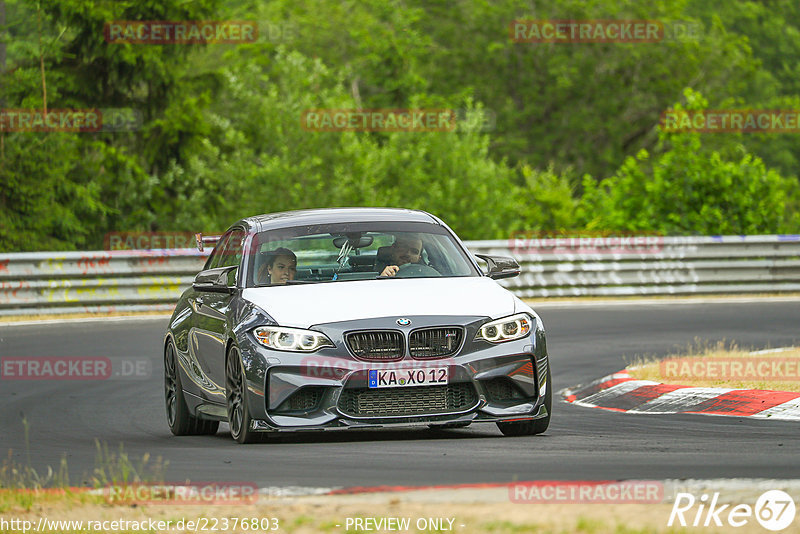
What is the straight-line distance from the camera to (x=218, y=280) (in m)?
10.1

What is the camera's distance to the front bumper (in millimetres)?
8859

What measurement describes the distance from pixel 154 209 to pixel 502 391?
29.0 metres

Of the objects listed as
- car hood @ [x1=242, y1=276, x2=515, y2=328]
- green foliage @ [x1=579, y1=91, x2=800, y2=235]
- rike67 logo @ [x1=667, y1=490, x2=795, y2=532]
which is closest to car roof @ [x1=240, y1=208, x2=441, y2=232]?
car hood @ [x1=242, y1=276, x2=515, y2=328]

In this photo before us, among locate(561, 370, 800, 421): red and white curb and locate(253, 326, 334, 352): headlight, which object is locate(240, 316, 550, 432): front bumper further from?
locate(561, 370, 800, 421): red and white curb

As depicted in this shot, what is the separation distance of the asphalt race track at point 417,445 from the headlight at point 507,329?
2.06ft

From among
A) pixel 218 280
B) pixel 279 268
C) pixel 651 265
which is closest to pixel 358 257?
pixel 279 268

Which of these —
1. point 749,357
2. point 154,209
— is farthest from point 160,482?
point 154,209

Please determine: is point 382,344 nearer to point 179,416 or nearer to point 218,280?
point 218,280

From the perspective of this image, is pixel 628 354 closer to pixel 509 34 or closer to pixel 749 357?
pixel 749 357

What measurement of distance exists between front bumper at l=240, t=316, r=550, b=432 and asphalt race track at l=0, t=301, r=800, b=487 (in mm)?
168

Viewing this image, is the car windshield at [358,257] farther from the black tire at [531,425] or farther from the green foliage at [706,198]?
the green foliage at [706,198]

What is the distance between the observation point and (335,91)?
39.1m

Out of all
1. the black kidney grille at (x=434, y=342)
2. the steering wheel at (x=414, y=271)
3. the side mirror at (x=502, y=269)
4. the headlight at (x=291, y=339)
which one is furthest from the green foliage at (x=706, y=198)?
the headlight at (x=291, y=339)

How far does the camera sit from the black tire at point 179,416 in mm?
10727
